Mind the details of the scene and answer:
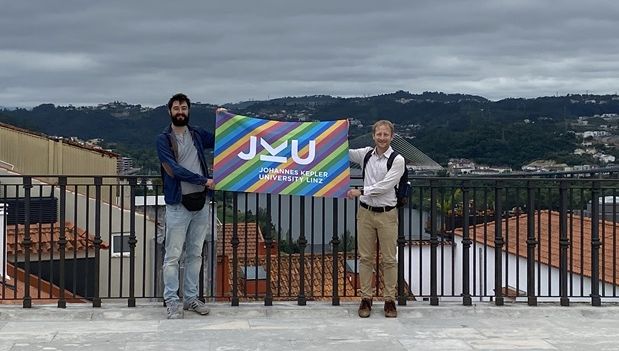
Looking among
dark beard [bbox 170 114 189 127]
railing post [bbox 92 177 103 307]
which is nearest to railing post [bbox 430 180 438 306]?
dark beard [bbox 170 114 189 127]

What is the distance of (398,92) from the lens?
31641 mm

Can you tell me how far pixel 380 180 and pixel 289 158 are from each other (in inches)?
35.6

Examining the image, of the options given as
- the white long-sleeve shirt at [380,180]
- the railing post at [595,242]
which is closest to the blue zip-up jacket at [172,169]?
the white long-sleeve shirt at [380,180]

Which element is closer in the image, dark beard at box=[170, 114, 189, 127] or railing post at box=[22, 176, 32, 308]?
dark beard at box=[170, 114, 189, 127]

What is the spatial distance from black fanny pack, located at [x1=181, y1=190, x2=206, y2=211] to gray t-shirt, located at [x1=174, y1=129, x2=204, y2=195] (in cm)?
4

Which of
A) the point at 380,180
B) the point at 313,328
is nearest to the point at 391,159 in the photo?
the point at 380,180

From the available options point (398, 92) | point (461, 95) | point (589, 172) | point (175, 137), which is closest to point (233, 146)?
point (175, 137)

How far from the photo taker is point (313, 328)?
22.0ft

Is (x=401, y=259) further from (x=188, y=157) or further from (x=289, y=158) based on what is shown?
(x=188, y=157)

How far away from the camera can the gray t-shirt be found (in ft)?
22.3

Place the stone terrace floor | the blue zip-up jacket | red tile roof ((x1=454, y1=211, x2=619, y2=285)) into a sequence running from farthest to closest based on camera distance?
1. red tile roof ((x1=454, y1=211, x2=619, y2=285))
2. the blue zip-up jacket
3. the stone terrace floor

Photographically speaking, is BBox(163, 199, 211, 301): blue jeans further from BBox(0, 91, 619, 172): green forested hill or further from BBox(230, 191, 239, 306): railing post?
BBox(0, 91, 619, 172): green forested hill

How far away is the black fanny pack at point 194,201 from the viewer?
6820 mm

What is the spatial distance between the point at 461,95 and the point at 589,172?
2894 cm
